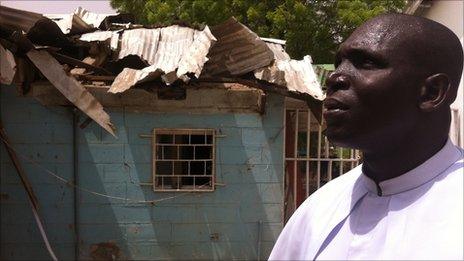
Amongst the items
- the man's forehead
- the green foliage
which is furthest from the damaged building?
the green foliage

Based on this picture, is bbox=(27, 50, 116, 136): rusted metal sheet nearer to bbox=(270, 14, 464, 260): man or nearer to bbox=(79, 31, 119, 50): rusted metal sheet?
bbox=(79, 31, 119, 50): rusted metal sheet

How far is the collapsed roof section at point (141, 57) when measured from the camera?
597 cm

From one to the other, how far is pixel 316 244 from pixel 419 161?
33cm

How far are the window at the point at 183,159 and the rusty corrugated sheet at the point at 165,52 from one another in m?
0.95

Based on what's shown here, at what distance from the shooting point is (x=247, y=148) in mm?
6926

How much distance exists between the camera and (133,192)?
687cm

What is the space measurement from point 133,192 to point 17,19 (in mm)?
2484

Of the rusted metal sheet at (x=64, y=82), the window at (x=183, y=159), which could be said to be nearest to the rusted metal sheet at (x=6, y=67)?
the rusted metal sheet at (x=64, y=82)

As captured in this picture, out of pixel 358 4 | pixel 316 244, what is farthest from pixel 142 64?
pixel 358 4

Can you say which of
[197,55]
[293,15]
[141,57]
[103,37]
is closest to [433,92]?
[197,55]

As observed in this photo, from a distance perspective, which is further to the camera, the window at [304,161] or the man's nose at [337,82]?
the window at [304,161]

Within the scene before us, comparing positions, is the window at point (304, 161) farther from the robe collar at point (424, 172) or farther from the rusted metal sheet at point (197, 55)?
the robe collar at point (424, 172)

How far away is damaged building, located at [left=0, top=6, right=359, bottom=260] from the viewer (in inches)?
262

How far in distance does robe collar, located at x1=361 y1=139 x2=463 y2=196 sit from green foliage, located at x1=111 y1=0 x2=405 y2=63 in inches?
479
